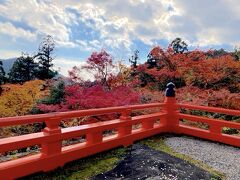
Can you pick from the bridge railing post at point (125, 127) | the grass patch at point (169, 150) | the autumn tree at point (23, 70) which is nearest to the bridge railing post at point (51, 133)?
the bridge railing post at point (125, 127)

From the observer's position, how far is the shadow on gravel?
4.70 meters

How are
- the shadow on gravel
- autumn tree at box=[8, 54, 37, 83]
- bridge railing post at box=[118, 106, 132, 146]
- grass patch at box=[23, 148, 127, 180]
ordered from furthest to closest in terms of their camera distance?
autumn tree at box=[8, 54, 37, 83]
bridge railing post at box=[118, 106, 132, 146]
the shadow on gravel
grass patch at box=[23, 148, 127, 180]

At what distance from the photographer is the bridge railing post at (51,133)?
4672mm

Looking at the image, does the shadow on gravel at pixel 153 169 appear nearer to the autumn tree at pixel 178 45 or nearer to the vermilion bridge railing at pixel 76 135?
the vermilion bridge railing at pixel 76 135

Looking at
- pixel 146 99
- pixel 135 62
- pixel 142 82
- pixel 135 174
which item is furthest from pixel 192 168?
pixel 135 62

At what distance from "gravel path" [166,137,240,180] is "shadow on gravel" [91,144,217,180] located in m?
0.64

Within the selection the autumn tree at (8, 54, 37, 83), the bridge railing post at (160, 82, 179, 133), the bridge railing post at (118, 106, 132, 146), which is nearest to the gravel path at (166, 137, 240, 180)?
the bridge railing post at (160, 82, 179, 133)

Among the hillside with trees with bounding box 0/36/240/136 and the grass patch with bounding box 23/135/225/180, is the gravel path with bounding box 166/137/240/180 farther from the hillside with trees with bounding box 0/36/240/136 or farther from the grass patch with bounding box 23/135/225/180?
the hillside with trees with bounding box 0/36/240/136

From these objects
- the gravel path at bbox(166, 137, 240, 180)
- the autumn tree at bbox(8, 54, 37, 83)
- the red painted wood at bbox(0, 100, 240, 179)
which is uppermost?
the autumn tree at bbox(8, 54, 37, 83)

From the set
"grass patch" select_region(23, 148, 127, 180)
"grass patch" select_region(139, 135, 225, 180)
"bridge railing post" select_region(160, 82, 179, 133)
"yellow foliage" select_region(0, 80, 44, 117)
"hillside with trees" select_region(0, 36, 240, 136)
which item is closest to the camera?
"grass patch" select_region(23, 148, 127, 180)

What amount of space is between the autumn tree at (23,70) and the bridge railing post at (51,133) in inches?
1033

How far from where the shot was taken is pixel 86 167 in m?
4.99

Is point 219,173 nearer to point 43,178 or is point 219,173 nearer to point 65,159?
point 65,159

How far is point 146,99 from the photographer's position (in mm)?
15727
